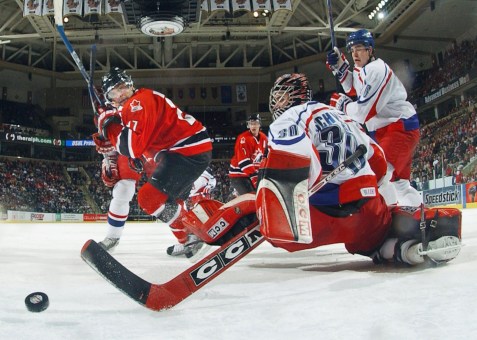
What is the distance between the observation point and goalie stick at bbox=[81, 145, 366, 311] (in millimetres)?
1401

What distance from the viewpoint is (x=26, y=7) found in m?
13.1

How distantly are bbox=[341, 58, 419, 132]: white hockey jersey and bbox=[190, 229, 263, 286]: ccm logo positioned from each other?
1473 millimetres

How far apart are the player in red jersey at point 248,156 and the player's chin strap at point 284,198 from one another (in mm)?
3381

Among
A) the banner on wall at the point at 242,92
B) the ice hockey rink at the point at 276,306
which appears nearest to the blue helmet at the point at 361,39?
the ice hockey rink at the point at 276,306

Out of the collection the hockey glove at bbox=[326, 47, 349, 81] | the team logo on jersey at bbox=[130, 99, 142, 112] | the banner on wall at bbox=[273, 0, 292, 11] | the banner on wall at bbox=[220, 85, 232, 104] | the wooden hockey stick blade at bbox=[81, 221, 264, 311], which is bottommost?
the wooden hockey stick blade at bbox=[81, 221, 264, 311]

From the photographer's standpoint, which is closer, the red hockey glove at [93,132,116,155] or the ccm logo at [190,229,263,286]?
the ccm logo at [190,229,263,286]

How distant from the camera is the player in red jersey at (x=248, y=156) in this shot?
505 centimetres

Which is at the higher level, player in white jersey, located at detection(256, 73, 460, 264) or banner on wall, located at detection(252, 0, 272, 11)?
banner on wall, located at detection(252, 0, 272, 11)

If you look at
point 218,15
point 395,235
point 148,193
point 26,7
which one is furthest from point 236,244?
point 218,15

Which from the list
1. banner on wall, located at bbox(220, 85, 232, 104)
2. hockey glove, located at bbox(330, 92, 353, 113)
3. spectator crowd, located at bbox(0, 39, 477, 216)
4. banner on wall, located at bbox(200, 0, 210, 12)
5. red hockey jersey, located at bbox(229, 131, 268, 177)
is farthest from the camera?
banner on wall, located at bbox(220, 85, 232, 104)

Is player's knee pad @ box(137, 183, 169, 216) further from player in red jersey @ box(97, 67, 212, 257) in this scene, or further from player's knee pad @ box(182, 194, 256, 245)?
player's knee pad @ box(182, 194, 256, 245)

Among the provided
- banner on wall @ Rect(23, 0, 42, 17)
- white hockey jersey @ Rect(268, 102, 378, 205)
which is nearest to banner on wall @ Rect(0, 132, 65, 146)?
banner on wall @ Rect(23, 0, 42, 17)

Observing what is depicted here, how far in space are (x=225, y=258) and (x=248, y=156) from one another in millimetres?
3514

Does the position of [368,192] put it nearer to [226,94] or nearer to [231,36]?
[231,36]
